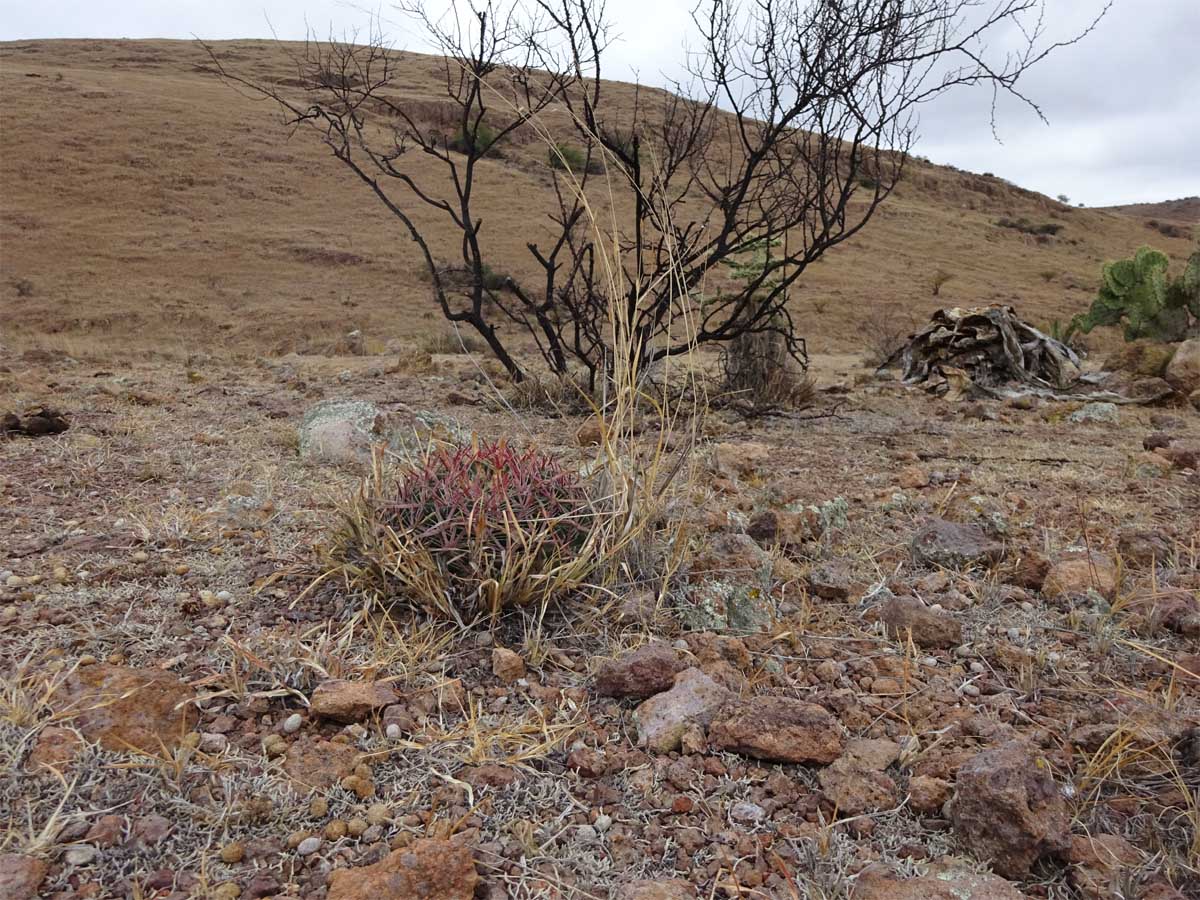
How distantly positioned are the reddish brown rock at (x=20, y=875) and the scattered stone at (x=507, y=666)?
2.59 feet

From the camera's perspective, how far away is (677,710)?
1538mm

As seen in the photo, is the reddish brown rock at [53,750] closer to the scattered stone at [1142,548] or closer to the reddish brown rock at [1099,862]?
the reddish brown rock at [1099,862]

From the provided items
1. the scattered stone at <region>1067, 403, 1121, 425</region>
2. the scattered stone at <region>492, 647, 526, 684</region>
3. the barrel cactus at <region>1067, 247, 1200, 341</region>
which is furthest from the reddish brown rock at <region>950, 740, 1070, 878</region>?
the barrel cactus at <region>1067, 247, 1200, 341</region>

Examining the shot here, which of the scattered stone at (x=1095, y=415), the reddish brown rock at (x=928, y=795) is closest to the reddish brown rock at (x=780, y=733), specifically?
the reddish brown rock at (x=928, y=795)

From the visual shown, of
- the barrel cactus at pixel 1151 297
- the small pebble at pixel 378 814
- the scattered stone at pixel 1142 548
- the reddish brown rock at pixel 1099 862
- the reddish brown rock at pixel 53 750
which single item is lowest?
the reddish brown rock at pixel 53 750

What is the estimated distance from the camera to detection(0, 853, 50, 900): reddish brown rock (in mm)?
1076

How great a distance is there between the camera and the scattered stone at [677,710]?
1.49m

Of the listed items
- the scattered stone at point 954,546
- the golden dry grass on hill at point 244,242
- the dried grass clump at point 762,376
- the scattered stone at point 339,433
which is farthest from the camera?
the golden dry grass on hill at point 244,242

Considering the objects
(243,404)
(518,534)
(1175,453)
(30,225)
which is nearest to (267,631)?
(518,534)

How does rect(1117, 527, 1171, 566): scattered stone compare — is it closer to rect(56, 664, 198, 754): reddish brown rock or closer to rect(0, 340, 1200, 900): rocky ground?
rect(0, 340, 1200, 900): rocky ground

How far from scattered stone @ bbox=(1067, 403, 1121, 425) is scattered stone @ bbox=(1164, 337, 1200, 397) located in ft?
3.73

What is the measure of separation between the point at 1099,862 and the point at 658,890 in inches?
24.4

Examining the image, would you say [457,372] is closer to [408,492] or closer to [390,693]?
[408,492]

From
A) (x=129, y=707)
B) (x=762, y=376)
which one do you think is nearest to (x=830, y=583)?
(x=129, y=707)
